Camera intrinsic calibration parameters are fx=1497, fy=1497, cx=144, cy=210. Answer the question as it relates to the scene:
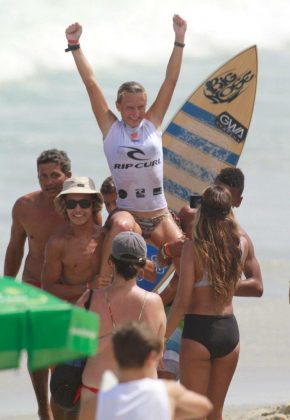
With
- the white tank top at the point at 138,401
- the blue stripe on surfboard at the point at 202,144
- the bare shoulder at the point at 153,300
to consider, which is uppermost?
the blue stripe on surfboard at the point at 202,144

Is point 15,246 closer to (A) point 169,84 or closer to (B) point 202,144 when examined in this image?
(A) point 169,84

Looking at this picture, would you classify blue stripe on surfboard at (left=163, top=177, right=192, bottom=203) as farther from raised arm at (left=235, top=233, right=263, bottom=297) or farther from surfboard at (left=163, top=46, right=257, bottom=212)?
raised arm at (left=235, top=233, right=263, bottom=297)

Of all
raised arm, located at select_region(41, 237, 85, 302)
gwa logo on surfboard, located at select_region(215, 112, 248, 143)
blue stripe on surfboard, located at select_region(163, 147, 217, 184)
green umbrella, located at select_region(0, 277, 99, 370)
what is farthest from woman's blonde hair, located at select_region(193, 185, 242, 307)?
gwa logo on surfboard, located at select_region(215, 112, 248, 143)

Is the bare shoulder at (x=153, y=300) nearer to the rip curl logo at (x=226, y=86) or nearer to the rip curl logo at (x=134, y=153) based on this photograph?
the rip curl logo at (x=134, y=153)

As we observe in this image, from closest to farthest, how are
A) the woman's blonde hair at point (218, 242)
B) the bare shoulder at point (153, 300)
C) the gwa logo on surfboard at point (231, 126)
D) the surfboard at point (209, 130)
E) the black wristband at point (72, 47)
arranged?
the bare shoulder at point (153, 300) < the woman's blonde hair at point (218, 242) < the black wristband at point (72, 47) < the surfboard at point (209, 130) < the gwa logo on surfboard at point (231, 126)

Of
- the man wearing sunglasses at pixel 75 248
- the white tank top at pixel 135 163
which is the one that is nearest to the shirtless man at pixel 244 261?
the white tank top at pixel 135 163

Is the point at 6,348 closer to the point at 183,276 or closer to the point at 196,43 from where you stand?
the point at 183,276

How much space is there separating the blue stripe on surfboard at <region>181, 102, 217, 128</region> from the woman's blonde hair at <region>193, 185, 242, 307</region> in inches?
161

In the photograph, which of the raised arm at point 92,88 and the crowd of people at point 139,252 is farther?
the raised arm at point 92,88

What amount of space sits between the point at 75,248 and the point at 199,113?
3.71m

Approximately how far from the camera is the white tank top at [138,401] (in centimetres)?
626

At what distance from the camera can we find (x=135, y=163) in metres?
9.67

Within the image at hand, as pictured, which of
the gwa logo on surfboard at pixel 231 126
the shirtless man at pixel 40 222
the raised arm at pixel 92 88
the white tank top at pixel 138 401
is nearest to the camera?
the white tank top at pixel 138 401

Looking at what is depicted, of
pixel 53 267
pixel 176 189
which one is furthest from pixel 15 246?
pixel 176 189
